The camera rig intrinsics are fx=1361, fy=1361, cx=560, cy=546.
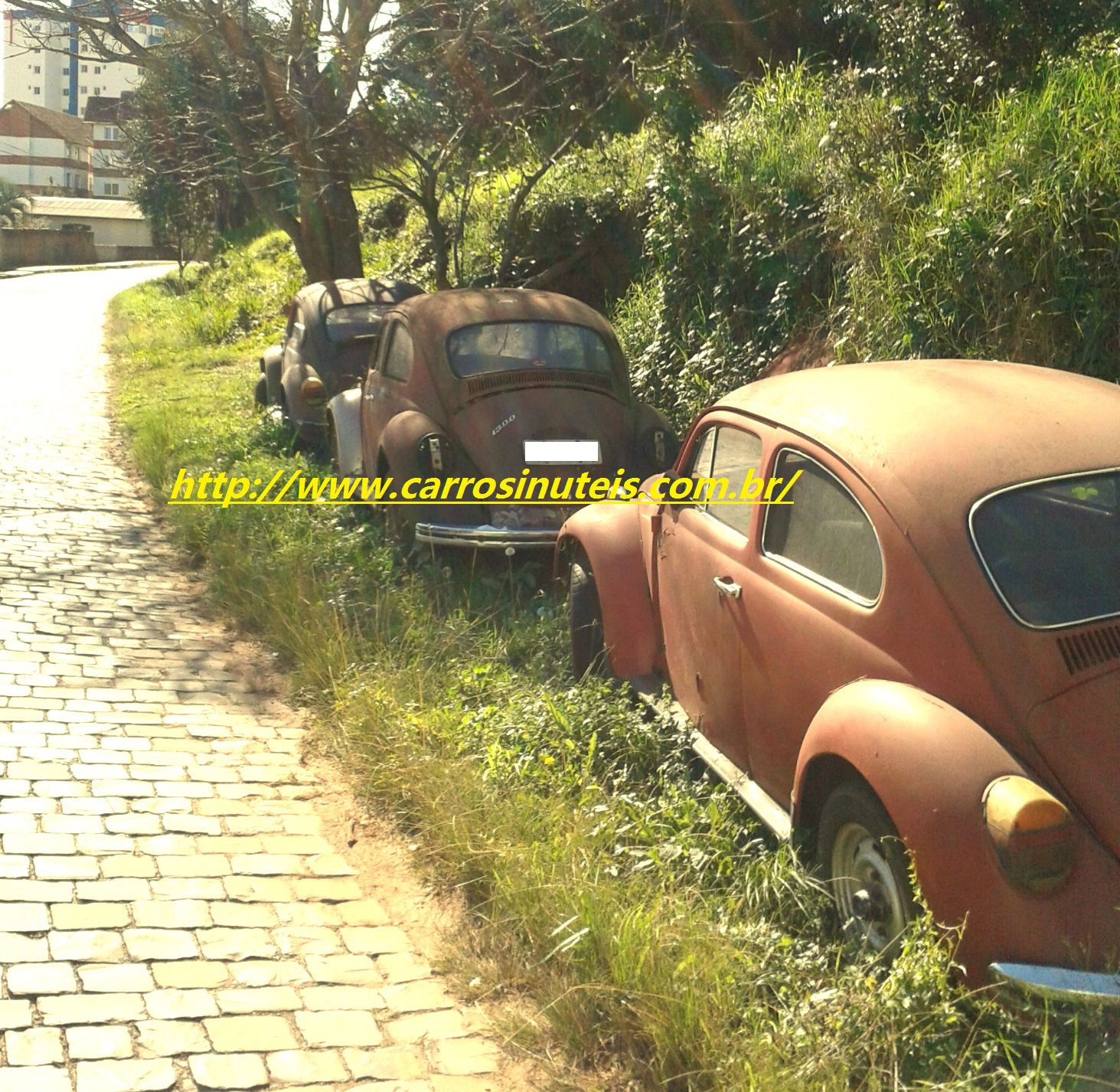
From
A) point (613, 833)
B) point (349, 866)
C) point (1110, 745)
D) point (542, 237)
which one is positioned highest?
point (542, 237)

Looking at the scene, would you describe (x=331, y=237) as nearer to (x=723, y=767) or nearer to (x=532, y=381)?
(x=532, y=381)

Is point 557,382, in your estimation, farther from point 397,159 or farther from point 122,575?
point 397,159

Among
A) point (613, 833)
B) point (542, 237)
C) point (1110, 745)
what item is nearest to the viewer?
point (1110, 745)

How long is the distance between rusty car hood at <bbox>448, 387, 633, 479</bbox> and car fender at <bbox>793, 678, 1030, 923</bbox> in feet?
15.2

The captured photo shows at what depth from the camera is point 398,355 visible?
Result: 30.5 ft

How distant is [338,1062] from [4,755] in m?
2.67

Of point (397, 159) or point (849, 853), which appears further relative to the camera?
point (397, 159)

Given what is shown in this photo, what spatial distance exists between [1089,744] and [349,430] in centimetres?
761

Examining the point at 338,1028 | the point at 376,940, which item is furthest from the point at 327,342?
the point at 338,1028

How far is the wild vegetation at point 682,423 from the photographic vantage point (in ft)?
11.4

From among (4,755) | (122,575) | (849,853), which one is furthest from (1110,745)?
(122,575)

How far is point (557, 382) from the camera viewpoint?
8633mm

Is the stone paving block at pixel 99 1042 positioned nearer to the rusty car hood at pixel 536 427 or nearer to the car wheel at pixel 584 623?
the car wheel at pixel 584 623

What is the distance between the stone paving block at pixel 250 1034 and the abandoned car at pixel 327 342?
8.06m
